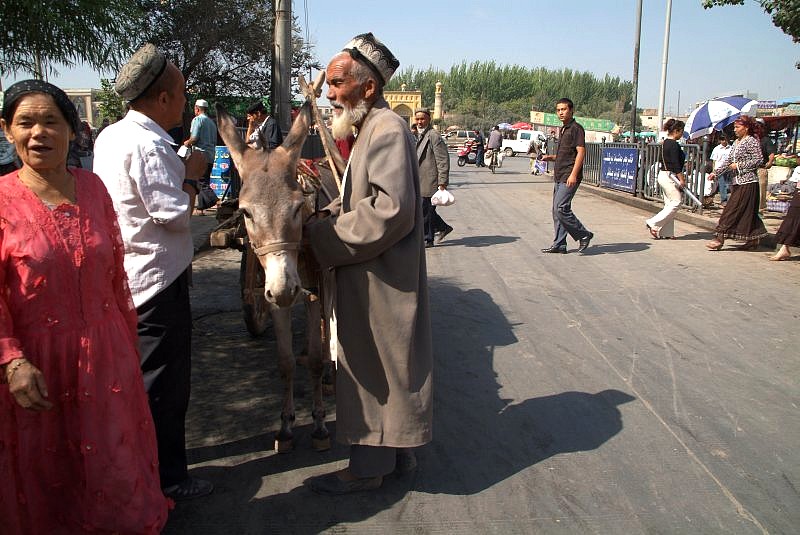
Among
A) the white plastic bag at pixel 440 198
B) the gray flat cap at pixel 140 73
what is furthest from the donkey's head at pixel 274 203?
the white plastic bag at pixel 440 198

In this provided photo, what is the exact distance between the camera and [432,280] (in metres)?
8.08

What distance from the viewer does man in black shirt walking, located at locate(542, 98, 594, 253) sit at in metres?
9.05

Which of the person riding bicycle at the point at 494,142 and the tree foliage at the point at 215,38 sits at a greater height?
the tree foliage at the point at 215,38

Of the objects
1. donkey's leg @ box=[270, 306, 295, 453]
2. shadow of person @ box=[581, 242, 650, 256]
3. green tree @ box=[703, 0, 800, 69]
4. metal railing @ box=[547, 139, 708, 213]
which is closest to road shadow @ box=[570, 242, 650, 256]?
shadow of person @ box=[581, 242, 650, 256]

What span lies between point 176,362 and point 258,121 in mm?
8658

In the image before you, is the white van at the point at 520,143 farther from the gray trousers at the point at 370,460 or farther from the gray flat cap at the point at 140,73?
the gray flat cap at the point at 140,73

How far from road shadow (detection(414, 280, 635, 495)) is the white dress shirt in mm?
1703

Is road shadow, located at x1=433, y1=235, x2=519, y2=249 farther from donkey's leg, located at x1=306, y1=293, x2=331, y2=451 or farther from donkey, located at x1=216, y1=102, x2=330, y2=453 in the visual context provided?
donkey, located at x1=216, y1=102, x2=330, y2=453

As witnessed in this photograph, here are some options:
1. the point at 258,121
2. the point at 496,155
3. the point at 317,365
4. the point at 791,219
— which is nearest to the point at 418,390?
the point at 317,365

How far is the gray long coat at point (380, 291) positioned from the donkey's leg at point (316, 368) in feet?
2.02

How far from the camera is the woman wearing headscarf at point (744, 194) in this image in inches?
382

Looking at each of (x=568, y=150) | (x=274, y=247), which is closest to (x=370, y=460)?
(x=274, y=247)

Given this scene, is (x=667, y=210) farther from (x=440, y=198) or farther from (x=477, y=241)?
(x=440, y=198)

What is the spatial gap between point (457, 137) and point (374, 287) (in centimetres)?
7077
